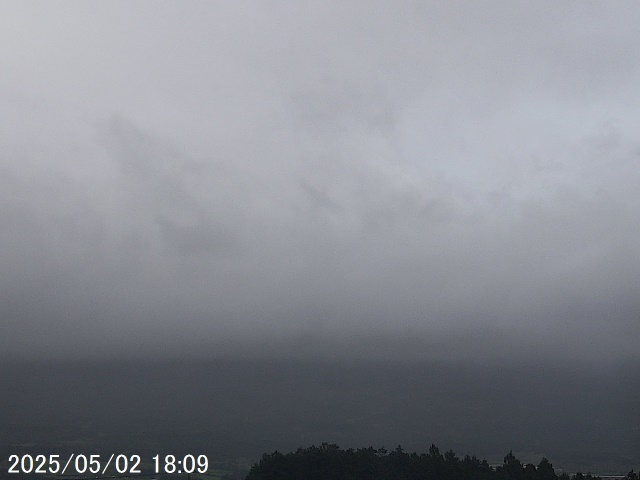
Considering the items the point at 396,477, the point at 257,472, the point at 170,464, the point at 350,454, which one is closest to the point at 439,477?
the point at 396,477

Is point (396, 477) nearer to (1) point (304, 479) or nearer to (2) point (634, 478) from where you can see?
(1) point (304, 479)

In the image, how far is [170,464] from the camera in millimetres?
108250

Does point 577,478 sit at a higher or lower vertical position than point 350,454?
lower

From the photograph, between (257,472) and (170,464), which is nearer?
(170,464)

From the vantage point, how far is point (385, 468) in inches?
6196

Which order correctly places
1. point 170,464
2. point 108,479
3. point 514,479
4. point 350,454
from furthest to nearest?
point 350,454
point 514,479
point 108,479
point 170,464

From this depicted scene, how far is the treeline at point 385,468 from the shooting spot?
151125mm

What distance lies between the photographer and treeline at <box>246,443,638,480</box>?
151m

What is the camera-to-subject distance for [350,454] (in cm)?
16088

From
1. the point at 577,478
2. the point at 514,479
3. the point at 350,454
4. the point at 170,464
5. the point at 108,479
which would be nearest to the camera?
the point at 170,464

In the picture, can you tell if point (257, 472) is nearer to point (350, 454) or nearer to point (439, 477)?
point (350, 454)

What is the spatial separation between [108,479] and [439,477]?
66938 millimetres

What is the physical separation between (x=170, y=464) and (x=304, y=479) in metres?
52.0

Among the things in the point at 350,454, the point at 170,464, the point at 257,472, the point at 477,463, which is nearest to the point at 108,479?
the point at 170,464
